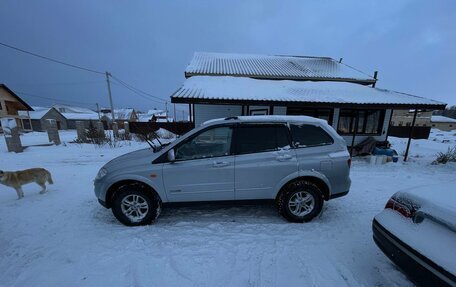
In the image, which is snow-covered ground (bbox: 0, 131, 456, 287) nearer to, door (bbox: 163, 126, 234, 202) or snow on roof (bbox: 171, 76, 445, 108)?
door (bbox: 163, 126, 234, 202)

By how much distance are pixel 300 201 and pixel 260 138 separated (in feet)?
4.21

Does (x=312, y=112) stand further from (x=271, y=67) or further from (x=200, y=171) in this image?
(x=200, y=171)

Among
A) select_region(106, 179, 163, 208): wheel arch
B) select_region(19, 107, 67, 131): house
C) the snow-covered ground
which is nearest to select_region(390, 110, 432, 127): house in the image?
the snow-covered ground

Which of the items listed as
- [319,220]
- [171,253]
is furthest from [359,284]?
[171,253]

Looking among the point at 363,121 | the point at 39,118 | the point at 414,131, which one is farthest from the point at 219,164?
the point at 39,118

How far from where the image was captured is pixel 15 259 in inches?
100

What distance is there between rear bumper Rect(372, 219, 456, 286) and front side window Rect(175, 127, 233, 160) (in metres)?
2.21

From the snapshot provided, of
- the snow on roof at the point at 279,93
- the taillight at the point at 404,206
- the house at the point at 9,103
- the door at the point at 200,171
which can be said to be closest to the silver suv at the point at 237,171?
the door at the point at 200,171

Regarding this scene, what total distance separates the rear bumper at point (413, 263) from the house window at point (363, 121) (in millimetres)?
9927

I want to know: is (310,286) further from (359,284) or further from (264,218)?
(264,218)

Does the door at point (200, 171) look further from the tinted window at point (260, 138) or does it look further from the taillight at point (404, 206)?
the taillight at point (404, 206)

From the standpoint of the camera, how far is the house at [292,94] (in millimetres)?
8062

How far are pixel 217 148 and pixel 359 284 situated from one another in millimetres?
2483

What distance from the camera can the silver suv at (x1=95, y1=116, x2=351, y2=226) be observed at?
3.14 meters
